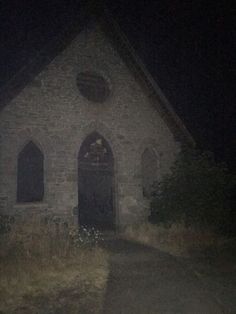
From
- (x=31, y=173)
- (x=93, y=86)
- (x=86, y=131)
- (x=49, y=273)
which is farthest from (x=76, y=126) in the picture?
(x=49, y=273)

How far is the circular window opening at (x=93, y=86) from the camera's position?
13.8m

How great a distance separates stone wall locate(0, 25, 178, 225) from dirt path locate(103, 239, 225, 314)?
13.5 ft

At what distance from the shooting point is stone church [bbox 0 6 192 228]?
40.9ft

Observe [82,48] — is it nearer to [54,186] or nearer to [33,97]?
[33,97]

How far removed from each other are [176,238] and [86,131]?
16.7 feet

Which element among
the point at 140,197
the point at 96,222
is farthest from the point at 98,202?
the point at 140,197

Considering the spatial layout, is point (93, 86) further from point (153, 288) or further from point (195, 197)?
point (153, 288)

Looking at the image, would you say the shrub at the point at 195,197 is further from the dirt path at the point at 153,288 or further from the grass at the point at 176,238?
the dirt path at the point at 153,288

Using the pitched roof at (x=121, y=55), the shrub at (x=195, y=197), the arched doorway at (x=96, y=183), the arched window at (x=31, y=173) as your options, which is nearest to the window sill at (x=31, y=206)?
the arched window at (x=31, y=173)

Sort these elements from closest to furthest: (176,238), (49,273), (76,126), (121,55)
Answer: (49,273) < (176,238) < (76,126) < (121,55)

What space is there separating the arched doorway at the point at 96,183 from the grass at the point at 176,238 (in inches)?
53.3

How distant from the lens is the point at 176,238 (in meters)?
11.5

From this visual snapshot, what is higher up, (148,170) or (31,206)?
(148,170)

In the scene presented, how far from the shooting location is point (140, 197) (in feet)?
46.8
